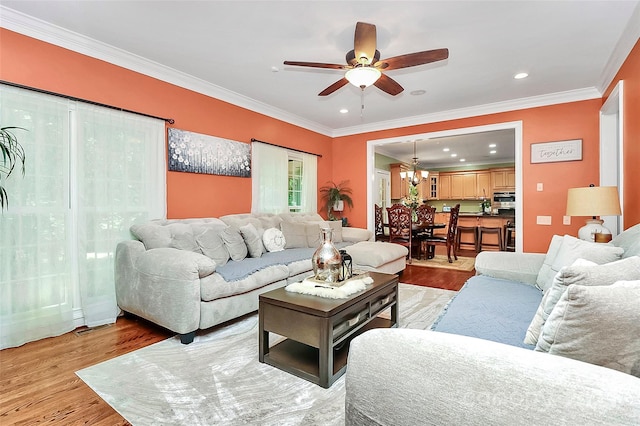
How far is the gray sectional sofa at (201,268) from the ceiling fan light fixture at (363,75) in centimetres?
192

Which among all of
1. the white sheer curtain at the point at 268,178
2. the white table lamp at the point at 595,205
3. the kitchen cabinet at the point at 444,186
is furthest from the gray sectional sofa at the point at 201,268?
the kitchen cabinet at the point at 444,186

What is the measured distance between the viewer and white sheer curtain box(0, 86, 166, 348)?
2471 millimetres

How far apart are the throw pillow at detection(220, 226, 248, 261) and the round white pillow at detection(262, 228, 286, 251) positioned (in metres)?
0.53

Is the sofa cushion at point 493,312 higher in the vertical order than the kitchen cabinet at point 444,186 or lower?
lower

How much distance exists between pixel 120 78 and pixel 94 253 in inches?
69.6

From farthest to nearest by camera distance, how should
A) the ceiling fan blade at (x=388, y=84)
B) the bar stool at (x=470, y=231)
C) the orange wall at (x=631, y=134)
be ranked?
the bar stool at (x=470, y=231) < the ceiling fan blade at (x=388, y=84) < the orange wall at (x=631, y=134)

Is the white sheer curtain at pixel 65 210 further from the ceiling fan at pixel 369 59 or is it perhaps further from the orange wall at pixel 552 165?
the orange wall at pixel 552 165

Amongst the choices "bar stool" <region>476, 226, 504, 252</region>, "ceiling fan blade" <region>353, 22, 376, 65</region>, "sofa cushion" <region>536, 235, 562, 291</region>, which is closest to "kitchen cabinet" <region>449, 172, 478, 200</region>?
"bar stool" <region>476, 226, 504, 252</region>

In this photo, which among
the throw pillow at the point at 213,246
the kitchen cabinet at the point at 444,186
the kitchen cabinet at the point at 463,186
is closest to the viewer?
the throw pillow at the point at 213,246

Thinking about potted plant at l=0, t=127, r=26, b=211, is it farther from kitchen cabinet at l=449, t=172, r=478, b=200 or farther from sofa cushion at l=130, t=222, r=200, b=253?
kitchen cabinet at l=449, t=172, r=478, b=200

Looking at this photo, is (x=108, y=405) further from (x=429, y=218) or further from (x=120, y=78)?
(x=429, y=218)

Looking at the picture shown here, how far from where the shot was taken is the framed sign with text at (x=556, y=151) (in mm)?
4242

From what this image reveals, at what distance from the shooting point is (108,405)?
5.66ft

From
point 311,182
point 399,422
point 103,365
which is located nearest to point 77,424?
point 103,365
